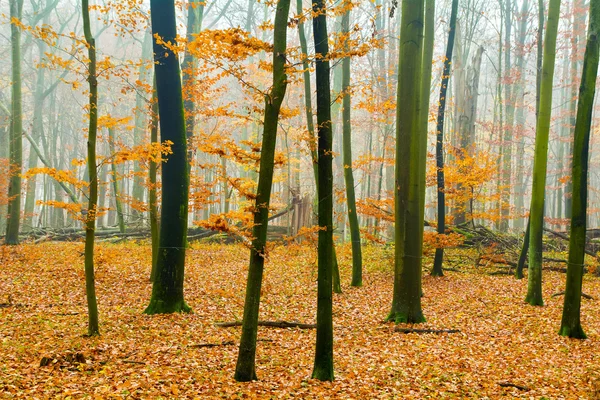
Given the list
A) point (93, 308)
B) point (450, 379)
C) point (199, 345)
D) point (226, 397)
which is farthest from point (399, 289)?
point (93, 308)

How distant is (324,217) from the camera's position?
577 centimetres

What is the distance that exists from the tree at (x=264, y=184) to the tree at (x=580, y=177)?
508cm

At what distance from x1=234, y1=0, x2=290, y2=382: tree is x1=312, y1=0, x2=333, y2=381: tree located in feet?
1.67

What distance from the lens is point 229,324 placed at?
8344 mm

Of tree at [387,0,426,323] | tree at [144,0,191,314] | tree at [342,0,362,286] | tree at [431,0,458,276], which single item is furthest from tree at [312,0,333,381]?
tree at [431,0,458,276]

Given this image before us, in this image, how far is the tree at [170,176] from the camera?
874 centimetres

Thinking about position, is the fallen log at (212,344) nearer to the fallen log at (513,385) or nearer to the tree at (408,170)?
the tree at (408,170)

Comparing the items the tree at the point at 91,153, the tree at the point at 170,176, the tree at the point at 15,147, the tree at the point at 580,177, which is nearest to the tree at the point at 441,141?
the tree at the point at 580,177

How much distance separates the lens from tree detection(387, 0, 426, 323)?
841 cm

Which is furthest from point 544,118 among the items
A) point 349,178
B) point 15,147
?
point 15,147

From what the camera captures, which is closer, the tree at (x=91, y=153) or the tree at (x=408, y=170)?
the tree at (x=91, y=153)

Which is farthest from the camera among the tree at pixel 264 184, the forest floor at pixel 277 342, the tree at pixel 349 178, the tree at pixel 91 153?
the tree at pixel 349 178

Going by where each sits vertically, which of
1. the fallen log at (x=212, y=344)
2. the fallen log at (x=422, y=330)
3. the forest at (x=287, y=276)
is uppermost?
the forest at (x=287, y=276)

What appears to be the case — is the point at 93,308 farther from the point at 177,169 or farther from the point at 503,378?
the point at 503,378
